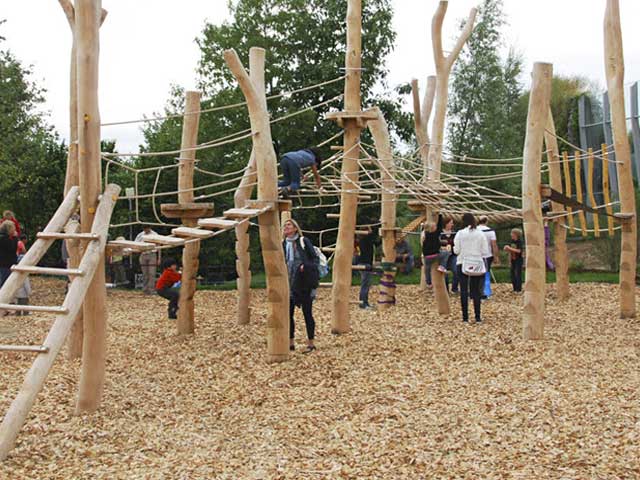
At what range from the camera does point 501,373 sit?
303 inches

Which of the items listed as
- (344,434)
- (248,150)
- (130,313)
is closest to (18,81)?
(248,150)

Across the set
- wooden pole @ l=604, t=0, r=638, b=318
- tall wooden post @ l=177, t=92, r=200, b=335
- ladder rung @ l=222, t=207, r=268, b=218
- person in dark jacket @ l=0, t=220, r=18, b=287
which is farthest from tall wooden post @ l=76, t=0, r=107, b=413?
wooden pole @ l=604, t=0, r=638, b=318

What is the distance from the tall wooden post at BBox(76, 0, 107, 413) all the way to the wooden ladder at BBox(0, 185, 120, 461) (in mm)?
177

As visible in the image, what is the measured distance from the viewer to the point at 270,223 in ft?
26.7

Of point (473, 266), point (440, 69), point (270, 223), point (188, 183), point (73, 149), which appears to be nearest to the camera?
point (270, 223)

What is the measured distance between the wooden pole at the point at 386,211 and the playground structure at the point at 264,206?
0.07 ft

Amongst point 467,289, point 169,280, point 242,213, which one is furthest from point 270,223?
point 169,280

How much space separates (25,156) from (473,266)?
36.3 ft

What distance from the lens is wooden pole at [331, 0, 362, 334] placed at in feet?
32.9

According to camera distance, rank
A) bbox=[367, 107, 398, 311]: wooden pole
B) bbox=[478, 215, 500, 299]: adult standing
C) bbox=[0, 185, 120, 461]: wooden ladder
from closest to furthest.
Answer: bbox=[0, 185, 120, 461]: wooden ladder < bbox=[367, 107, 398, 311]: wooden pole < bbox=[478, 215, 500, 299]: adult standing

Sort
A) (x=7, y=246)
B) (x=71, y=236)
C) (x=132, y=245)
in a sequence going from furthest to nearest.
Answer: (x=7, y=246)
(x=132, y=245)
(x=71, y=236)

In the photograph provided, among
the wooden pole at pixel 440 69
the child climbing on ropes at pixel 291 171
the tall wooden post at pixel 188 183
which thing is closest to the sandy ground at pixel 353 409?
the tall wooden post at pixel 188 183

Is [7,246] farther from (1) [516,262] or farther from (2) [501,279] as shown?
(2) [501,279]

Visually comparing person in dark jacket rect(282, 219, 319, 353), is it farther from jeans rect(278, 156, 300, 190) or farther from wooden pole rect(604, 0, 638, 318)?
wooden pole rect(604, 0, 638, 318)
